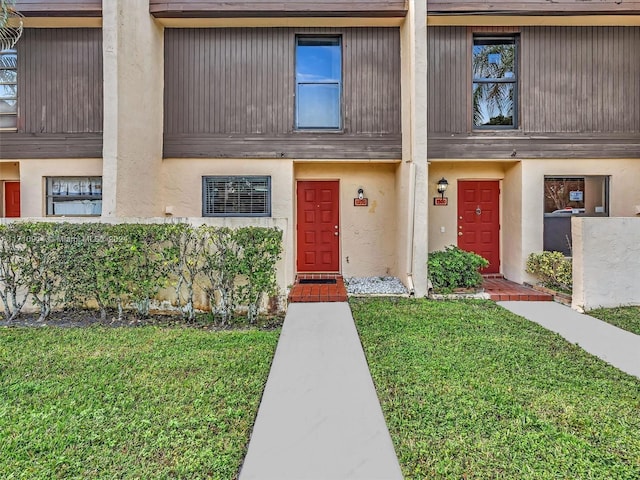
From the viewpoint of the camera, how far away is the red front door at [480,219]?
25.8ft

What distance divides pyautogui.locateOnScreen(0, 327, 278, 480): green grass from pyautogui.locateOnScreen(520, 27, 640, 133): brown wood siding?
7142 mm

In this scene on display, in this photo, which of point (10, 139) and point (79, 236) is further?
point (10, 139)

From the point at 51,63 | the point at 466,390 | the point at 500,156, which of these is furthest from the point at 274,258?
the point at 51,63

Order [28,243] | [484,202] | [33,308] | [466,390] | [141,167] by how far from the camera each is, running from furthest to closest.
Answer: [484,202] < [141,167] < [33,308] < [28,243] < [466,390]

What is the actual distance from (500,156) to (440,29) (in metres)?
2.91

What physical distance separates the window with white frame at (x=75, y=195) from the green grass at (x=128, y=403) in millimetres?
3376

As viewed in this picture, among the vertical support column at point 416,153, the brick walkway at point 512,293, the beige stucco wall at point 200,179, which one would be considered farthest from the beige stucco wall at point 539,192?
the beige stucco wall at point 200,179

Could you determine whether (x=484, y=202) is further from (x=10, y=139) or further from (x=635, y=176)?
(x=10, y=139)

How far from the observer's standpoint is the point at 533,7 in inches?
263

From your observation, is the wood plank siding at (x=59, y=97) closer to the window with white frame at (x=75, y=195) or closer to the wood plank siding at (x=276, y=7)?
the window with white frame at (x=75, y=195)

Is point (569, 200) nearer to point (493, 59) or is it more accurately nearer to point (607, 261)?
point (607, 261)

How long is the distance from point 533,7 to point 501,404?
24.8 feet

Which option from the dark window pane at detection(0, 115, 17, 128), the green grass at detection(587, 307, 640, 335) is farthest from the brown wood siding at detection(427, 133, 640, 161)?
the dark window pane at detection(0, 115, 17, 128)

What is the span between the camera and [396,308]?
5512 mm
